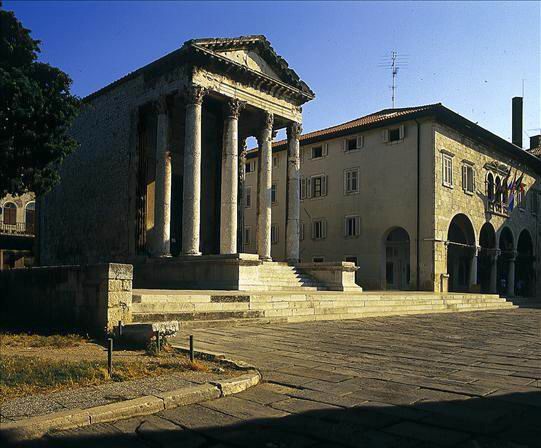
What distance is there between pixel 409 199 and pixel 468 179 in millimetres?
5013

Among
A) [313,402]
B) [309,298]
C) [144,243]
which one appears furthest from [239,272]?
[313,402]

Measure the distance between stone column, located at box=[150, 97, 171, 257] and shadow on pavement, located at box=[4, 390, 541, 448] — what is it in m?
15.3

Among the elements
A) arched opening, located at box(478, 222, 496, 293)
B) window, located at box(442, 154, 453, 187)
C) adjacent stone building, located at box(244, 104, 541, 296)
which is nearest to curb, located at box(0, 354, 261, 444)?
adjacent stone building, located at box(244, 104, 541, 296)

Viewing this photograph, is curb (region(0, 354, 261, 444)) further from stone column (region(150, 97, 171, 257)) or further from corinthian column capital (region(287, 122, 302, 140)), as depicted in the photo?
corinthian column capital (region(287, 122, 302, 140))

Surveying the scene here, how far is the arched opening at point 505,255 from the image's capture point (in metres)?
35.7

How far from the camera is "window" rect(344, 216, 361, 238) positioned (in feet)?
99.0

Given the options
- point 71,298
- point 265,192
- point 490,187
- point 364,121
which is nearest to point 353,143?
point 364,121

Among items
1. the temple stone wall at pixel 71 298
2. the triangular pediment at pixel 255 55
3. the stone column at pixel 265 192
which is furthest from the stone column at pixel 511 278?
the temple stone wall at pixel 71 298

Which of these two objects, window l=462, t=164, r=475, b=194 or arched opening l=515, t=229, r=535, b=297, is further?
arched opening l=515, t=229, r=535, b=297

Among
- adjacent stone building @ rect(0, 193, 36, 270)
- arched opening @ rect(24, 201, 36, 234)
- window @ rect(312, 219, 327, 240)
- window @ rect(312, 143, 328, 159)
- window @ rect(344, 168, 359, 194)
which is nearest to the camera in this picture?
window @ rect(344, 168, 359, 194)

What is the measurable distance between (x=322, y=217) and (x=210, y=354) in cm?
2510

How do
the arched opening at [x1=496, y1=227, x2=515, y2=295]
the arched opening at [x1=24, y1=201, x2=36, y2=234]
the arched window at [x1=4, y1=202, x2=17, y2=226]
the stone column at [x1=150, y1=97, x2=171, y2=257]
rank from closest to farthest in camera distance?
the stone column at [x1=150, y1=97, x2=171, y2=257]
the arched opening at [x1=496, y1=227, x2=515, y2=295]
the arched window at [x1=4, y1=202, x2=17, y2=226]
the arched opening at [x1=24, y1=201, x2=36, y2=234]

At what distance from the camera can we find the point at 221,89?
2056 centimetres

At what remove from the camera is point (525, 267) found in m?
39.7
